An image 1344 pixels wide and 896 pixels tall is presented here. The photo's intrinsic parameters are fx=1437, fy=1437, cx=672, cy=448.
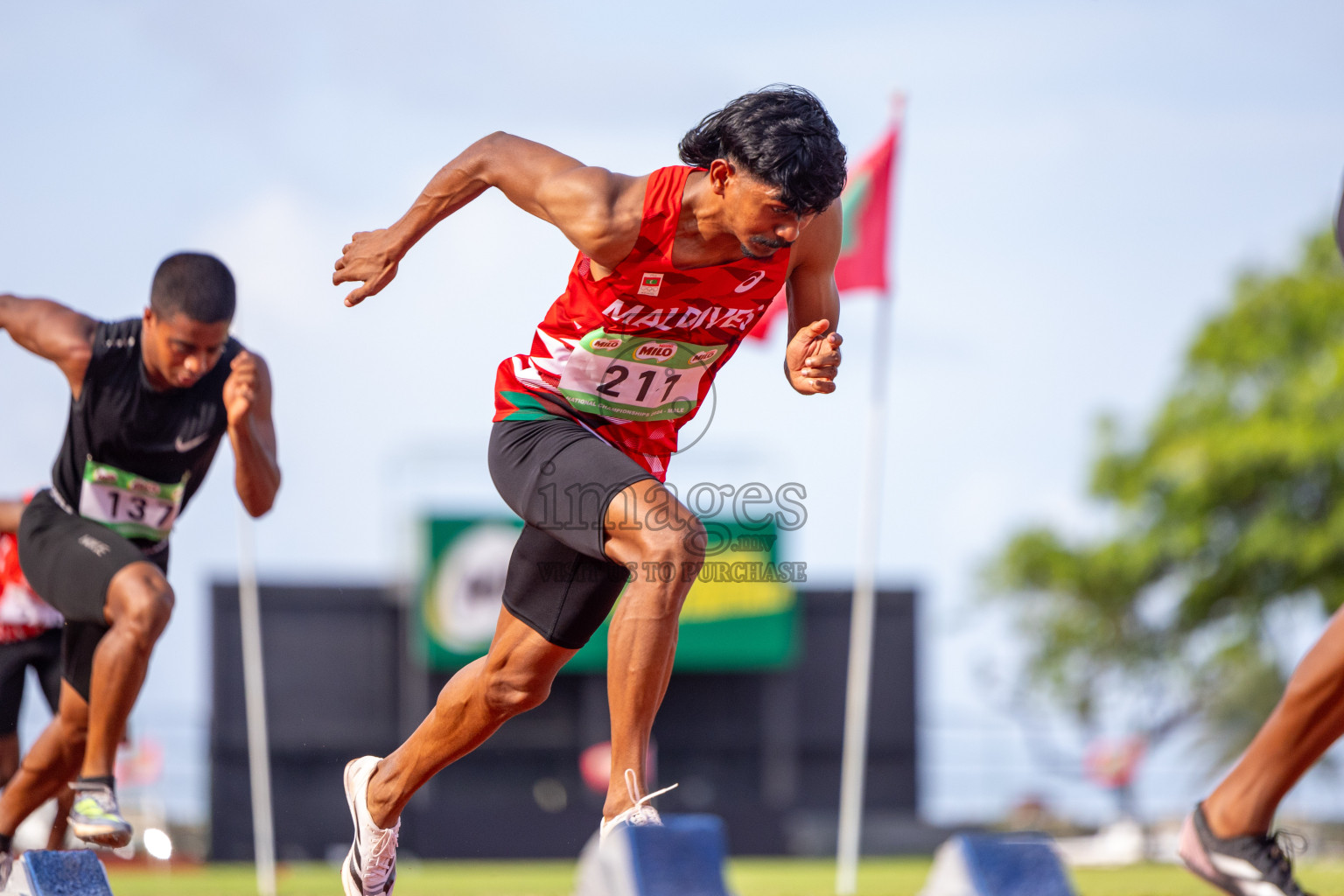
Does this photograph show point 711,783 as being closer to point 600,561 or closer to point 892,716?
point 892,716

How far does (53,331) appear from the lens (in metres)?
5.58

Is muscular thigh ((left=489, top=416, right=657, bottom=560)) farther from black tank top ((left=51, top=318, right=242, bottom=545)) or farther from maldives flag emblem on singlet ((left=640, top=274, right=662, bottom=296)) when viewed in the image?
black tank top ((left=51, top=318, right=242, bottom=545))

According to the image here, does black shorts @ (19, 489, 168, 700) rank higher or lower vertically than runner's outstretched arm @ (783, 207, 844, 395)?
lower

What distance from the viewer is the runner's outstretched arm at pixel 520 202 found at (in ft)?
13.4

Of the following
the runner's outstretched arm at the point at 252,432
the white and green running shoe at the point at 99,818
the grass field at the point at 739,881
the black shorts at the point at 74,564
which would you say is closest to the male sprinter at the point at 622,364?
the runner's outstretched arm at the point at 252,432

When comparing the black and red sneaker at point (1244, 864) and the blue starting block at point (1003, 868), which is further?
the black and red sneaker at point (1244, 864)

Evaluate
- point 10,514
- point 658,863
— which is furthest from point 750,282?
point 10,514

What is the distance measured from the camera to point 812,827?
1994 centimetres

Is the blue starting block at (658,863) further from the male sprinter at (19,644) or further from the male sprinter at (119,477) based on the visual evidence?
the male sprinter at (19,644)

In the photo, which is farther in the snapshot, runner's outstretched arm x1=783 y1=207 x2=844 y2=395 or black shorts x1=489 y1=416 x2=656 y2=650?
runner's outstretched arm x1=783 y1=207 x2=844 y2=395

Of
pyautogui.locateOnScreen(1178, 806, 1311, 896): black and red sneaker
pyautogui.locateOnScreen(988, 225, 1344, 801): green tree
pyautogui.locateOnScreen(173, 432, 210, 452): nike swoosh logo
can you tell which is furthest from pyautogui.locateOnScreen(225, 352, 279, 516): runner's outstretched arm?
pyautogui.locateOnScreen(988, 225, 1344, 801): green tree

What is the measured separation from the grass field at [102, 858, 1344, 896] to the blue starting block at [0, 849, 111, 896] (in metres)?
3.45

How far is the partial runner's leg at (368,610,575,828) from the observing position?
445 cm

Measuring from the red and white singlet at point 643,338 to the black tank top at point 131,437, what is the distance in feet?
5.57
